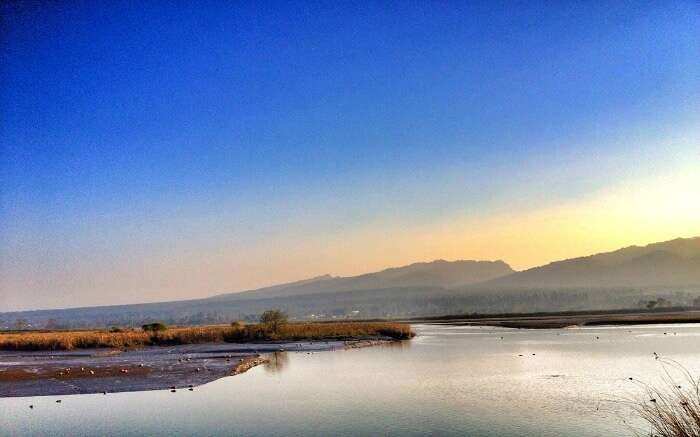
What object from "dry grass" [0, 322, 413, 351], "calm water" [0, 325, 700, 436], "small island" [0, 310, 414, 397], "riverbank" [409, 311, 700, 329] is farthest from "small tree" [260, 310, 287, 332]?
"riverbank" [409, 311, 700, 329]

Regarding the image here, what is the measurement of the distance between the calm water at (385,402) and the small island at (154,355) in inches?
95.8

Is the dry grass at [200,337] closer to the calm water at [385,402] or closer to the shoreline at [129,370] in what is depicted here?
the shoreline at [129,370]

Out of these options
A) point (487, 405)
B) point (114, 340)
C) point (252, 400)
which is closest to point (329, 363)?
point (252, 400)

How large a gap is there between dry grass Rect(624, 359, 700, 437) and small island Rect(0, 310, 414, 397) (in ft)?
56.6

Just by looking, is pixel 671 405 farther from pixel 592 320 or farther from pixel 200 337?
pixel 592 320

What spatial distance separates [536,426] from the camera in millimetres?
15930

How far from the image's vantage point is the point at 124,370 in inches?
1250

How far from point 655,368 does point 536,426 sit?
12942mm

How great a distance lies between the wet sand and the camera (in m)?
26.4

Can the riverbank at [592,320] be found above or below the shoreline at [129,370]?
below

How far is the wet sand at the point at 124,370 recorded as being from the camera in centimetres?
2644

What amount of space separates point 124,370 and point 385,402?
671 inches

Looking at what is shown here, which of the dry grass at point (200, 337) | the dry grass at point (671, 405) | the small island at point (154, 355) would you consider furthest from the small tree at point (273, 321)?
the dry grass at point (671, 405)

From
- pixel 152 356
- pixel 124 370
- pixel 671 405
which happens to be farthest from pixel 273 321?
pixel 671 405
